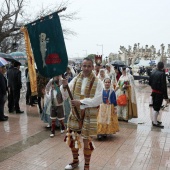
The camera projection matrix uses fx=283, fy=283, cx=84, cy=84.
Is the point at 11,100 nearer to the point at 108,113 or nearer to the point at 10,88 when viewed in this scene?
the point at 10,88

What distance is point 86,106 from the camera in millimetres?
4254

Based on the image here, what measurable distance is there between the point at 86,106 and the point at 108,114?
253 cm

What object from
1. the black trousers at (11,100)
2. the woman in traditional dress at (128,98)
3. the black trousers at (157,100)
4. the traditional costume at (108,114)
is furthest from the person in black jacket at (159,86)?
the black trousers at (11,100)

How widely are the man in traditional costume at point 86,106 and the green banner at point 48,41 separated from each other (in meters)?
0.51

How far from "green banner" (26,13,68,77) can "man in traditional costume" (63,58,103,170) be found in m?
0.51

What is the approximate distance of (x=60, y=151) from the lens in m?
5.47

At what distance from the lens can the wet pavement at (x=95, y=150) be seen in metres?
4.79

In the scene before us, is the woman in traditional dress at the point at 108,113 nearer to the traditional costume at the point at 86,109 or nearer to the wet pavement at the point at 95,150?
the wet pavement at the point at 95,150

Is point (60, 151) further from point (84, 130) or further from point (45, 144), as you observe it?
point (84, 130)

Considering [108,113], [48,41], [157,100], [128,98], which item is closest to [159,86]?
[157,100]

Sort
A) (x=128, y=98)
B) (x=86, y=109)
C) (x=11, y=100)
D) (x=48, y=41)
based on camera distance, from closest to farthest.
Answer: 1. (x=48, y=41)
2. (x=86, y=109)
3. (x=128, y=98)
4. (x=11, y=100)

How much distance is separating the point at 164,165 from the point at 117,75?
569cm

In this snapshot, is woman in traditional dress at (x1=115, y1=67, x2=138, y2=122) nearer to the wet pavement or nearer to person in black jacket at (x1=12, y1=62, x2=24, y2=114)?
the wet pavement

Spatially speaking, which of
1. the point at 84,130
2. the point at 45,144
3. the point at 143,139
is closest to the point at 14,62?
the point at 45,144
